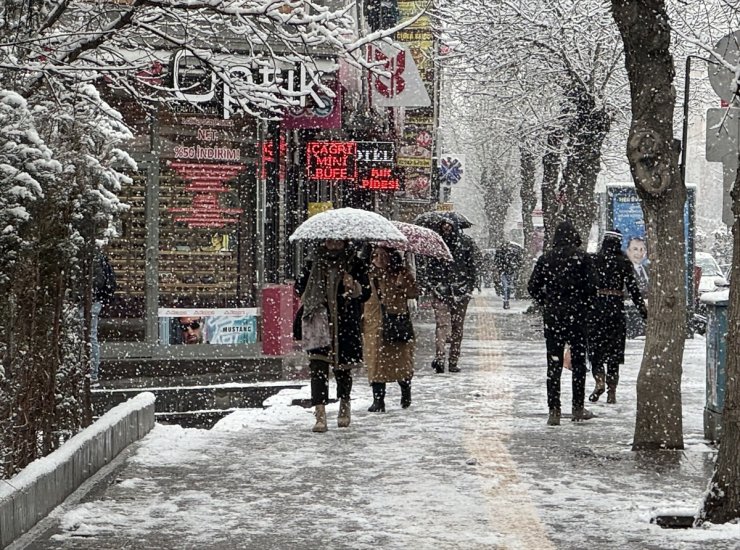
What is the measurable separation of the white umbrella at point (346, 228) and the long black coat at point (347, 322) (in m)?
0.27

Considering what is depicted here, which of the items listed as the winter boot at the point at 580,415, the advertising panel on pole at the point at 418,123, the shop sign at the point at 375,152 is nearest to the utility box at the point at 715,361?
the winter boot at the point at 580,415

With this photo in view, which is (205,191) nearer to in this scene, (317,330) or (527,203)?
(317,330)

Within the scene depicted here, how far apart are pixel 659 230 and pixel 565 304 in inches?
77.1

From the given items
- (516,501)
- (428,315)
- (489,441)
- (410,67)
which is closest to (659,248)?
(489,441)

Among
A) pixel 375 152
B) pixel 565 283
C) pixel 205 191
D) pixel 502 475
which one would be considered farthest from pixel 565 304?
pixel 375 152

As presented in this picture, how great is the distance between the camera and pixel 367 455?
10.5m

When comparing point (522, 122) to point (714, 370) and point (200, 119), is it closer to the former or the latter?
point (200, 119)

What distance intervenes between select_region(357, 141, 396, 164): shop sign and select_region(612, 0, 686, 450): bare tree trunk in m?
16.4

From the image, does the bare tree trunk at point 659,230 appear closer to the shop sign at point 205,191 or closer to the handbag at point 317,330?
the handbag at point 317,330

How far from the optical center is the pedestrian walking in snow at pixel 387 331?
44.2 feet

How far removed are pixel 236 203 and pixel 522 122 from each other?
18.6 metres

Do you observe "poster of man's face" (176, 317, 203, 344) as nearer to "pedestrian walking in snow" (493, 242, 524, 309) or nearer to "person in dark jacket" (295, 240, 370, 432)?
"person in dark jacket" (295, 240, 370, 432)

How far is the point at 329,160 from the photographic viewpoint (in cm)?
2344

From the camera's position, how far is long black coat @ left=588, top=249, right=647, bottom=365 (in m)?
14.1
